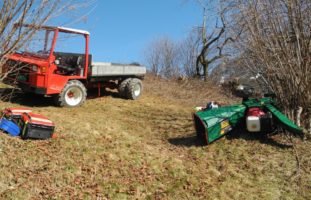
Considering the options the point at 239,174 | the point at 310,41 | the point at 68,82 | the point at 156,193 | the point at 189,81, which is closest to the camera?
the point at 156,193

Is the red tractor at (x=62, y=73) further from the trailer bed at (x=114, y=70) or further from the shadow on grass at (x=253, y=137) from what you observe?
the shadow on grass at (x=253, y=137)

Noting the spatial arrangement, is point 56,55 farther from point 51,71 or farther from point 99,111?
point 99,111

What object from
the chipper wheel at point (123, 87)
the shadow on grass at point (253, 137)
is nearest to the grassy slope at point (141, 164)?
the shadow on grass at point (253, 137)

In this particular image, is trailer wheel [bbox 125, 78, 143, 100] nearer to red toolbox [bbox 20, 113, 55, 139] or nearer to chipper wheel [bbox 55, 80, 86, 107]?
chipper wheel [bbox 55, 80, 86, 107]

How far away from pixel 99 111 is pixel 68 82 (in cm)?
106

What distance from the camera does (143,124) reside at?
806cm

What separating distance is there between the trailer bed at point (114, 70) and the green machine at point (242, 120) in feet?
11.5

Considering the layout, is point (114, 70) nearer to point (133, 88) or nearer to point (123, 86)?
point (123, 86)

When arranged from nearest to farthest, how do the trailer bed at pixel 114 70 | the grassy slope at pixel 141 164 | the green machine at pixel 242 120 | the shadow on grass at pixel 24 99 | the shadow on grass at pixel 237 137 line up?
the grassy slope at pixel 141 164, the green machine at pixel 242 120, the shadow on grass at pixel 237 137, the shadow on grass at pixel 24 99, the trailer bed at pixel 114 70

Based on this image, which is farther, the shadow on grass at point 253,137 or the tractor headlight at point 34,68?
the tractor headlight at point 34,68

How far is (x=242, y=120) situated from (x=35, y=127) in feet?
12.5

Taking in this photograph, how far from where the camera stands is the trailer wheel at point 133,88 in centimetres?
1056

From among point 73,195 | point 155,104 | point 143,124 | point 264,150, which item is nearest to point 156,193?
point 73,195

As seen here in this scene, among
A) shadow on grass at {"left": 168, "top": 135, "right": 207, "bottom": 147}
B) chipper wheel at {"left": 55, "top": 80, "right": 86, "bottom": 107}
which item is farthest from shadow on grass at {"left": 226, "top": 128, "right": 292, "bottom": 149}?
chipper wheel at {"left": 55, "top": 80, "right": 86, "bottom": 107}
